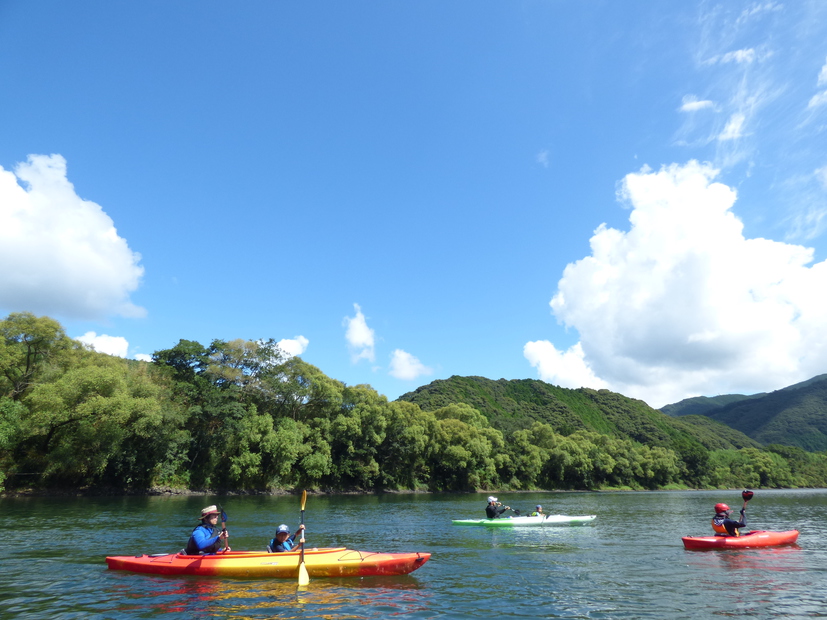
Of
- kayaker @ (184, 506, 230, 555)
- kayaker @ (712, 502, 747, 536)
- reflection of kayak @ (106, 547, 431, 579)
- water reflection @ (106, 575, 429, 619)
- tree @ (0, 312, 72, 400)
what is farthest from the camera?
tree @ (0, 312, 72, 400)

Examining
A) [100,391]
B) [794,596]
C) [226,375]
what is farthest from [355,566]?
[226,375]

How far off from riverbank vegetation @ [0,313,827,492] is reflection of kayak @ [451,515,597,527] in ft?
99.0

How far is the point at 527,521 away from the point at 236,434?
37.5 m

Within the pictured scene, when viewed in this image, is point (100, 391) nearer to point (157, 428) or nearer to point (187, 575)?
point (157, 428)

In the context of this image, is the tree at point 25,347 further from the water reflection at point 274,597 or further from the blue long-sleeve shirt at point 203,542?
the water reflection at point 274,597

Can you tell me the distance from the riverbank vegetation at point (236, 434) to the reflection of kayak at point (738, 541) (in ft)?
135

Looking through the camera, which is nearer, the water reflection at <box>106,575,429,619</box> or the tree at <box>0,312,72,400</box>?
the water reflection at <box>106,575,429,619</box>

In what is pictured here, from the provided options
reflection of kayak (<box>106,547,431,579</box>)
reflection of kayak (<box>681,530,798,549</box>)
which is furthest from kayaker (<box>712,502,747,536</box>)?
reflection of kayak (<box>106,547,431,579</box>)

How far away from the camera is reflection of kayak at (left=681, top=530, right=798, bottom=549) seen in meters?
20.0

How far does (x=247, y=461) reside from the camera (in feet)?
177

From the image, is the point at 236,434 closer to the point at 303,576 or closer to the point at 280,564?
the point at 280,564

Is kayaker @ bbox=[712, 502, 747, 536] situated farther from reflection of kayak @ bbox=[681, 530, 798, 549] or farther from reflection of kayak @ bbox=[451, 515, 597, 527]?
reflection of kayak @ bbox=[451, 515, 597, 527]

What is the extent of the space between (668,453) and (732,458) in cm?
2976

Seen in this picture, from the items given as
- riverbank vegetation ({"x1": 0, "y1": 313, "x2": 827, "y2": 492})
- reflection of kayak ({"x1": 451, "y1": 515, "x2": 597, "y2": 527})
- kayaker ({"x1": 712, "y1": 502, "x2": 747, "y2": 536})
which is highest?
riverbank vegetation ({"x1": 0, "y1": 313, "x2": 827, "y2": 492})
